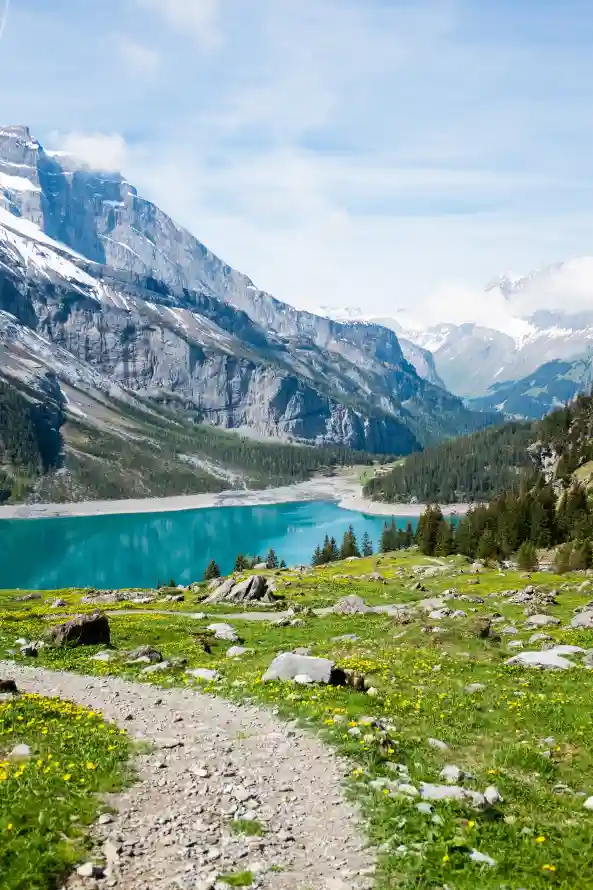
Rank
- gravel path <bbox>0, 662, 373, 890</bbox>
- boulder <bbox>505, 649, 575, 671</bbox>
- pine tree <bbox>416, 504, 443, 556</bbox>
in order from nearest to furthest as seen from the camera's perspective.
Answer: gravel path <bbox>0, 662, 373, 890</bbox>, boulder <bbox>505, 649, 575, 671</bbox>, pine tree <bbox>416, 504, 443, 556</bbox>

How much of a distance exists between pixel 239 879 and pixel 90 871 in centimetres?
256

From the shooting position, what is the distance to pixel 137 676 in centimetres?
2798

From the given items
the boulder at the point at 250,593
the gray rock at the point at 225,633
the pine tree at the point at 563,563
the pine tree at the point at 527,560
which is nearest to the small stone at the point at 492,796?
the gray rock at the point at 225,633

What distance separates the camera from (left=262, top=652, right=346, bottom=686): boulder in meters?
24.1

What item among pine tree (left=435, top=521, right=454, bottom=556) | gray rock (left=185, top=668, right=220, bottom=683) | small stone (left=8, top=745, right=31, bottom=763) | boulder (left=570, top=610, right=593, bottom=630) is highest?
small stone (left=8, top=745, right=31, bottom=763)

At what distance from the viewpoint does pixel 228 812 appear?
13.6 metres

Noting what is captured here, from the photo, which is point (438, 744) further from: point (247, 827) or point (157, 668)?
point (157, 668)

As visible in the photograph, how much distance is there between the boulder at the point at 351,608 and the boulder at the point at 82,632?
910 inches

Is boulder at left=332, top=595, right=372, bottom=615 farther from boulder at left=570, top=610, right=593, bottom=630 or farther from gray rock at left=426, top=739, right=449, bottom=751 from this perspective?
gray rock at left=426, top=739, right=449, bottom=751

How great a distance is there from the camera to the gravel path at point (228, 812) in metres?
11.4

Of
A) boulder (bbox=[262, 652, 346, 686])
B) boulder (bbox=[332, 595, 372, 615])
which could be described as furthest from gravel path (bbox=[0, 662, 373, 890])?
boulder (bbox=[332, 595, 372, 615])

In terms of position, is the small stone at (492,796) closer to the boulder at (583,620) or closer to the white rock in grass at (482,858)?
the white rock in grass at (482,858)

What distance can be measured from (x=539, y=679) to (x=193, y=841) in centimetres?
1816

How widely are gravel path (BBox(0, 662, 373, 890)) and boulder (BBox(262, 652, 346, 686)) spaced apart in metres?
3.69
